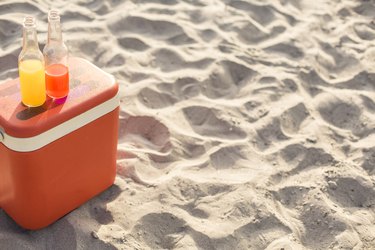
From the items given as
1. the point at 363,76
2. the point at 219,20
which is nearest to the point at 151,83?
the point at 219,20

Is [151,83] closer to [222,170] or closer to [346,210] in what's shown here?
[222,170]

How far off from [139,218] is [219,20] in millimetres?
1784

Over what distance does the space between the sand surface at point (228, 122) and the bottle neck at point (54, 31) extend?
771 mm

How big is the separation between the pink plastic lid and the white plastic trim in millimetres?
18

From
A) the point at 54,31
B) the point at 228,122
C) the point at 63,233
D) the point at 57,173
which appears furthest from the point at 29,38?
the point at 228,122

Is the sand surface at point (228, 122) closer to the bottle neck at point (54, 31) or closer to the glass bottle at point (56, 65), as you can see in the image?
the glass bottle at point (56, 65)

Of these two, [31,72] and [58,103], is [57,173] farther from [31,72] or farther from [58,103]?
[31,72]

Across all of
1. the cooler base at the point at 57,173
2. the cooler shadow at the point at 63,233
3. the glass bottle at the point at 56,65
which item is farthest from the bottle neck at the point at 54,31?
the cooler shadow at the point at 63,233

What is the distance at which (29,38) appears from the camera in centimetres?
186

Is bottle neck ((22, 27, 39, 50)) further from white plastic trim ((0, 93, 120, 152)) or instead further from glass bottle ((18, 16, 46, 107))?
white plastic trim ((0, 93, 120, 152))

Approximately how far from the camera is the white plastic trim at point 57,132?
187cm

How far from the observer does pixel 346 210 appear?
2424 millimetres

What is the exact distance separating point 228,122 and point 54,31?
1.21 metres

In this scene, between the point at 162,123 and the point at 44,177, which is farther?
the point at 162,123
